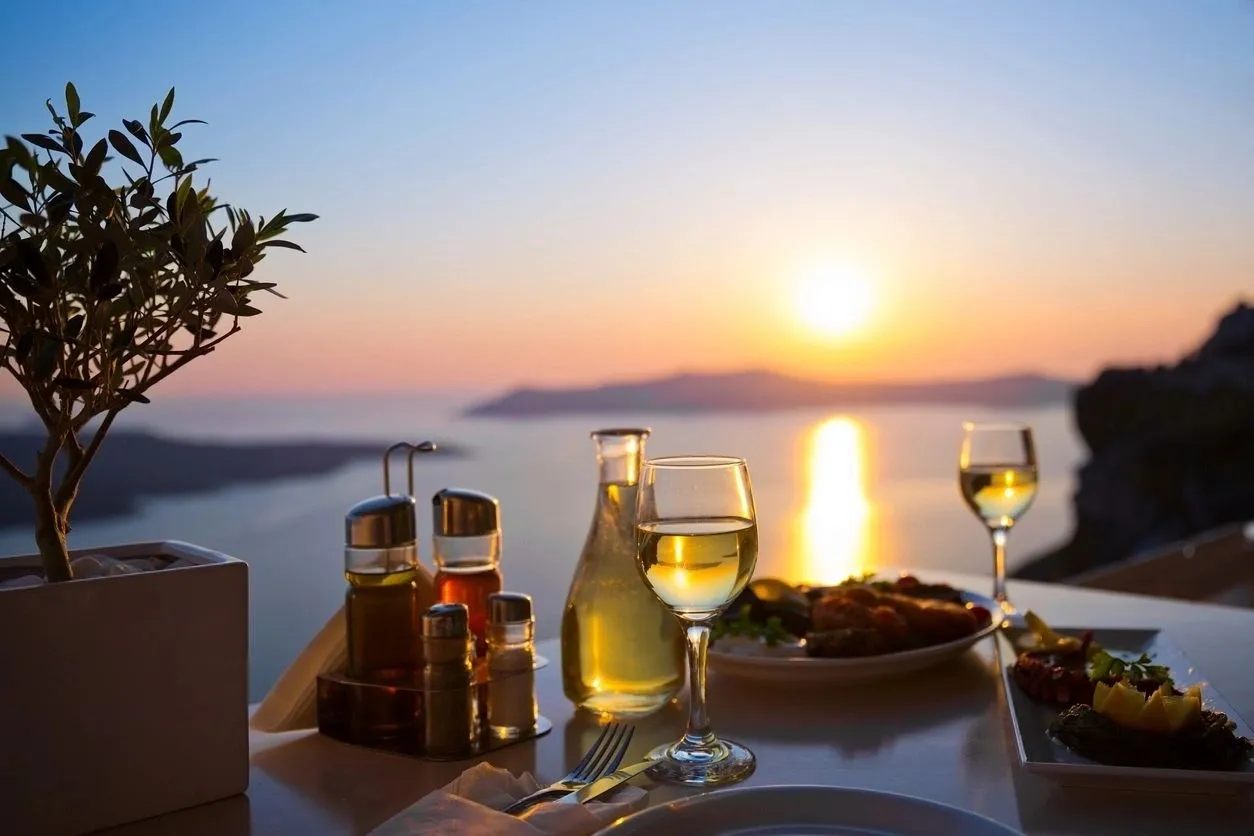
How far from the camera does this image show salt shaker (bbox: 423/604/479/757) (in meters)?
0.93

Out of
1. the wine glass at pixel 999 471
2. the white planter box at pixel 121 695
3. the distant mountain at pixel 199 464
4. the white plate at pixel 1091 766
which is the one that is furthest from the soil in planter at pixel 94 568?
the wine glass at pixel 999 471

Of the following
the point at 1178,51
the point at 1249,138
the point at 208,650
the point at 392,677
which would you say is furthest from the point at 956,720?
the point at 1249,138

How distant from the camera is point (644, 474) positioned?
2.84 feet

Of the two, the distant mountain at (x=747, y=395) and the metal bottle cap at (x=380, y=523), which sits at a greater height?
the distant mountain at (x=747, y=395)

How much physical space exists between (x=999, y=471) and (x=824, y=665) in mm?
485

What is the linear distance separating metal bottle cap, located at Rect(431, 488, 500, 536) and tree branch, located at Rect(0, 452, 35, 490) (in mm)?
373

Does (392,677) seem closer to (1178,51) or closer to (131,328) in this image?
(131,328)

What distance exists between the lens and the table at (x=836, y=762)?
0.80 metres

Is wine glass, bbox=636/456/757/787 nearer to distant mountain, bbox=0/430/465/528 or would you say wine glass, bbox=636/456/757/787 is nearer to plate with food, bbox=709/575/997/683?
plate with food, bbox=709/575/997/683

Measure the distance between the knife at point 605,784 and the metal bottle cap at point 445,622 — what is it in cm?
19

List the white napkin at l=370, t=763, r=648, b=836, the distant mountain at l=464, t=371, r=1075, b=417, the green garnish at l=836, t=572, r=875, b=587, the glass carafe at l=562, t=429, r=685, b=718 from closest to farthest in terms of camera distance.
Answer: the white napkin at l=370, t=763, r=648, b=836, the glass carafe at l=562, t=429, r=685, b=718, the green garnish at l=836, t=572, r=875, b=587, the distant mountain at l=464, t=371, r=1075, b=417

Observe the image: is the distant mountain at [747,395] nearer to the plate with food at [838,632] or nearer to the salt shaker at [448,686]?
the plate with food at [838,632]

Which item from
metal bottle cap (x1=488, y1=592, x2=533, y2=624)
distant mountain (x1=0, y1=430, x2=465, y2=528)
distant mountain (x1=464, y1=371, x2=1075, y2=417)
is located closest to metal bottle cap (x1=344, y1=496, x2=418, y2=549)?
metal bottle cap (x1=488, y1=592, x2=533, y2=624)

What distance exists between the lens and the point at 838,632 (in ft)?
3.79
